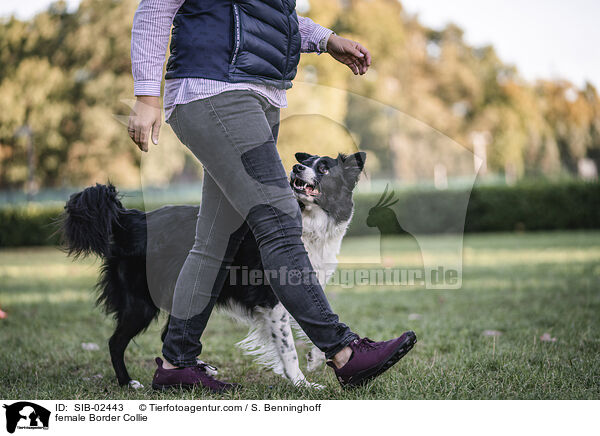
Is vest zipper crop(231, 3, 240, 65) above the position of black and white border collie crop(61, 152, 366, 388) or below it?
above

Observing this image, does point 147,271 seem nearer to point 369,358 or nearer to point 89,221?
point 89,221

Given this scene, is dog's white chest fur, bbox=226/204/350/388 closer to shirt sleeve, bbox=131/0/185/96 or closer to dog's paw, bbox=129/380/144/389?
dog's paw, bbox=129/380/144/389

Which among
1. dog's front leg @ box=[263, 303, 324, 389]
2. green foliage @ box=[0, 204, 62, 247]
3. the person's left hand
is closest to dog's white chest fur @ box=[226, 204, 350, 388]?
dog's front leg @ box=[263, 303, 324, 389]

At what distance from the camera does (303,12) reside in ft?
47.9

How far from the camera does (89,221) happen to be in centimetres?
286

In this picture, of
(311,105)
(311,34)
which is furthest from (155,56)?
(311,105)

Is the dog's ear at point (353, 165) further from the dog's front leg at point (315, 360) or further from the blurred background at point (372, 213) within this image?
the dog's front leg at point (315, 360)

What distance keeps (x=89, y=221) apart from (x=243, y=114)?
1208mm

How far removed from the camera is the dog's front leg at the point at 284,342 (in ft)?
9.29

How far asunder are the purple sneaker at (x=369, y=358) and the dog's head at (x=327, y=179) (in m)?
1.17

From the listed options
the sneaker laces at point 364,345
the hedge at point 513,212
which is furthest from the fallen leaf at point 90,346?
the hedge at point 513,212

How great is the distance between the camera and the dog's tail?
2.86m

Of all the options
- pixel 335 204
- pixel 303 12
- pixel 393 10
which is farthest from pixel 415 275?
pixel 393 10
